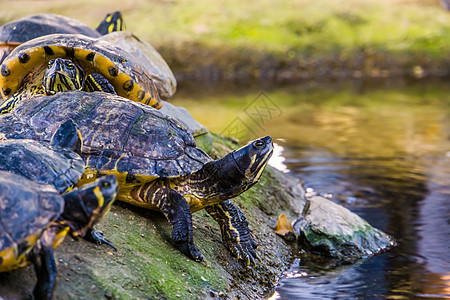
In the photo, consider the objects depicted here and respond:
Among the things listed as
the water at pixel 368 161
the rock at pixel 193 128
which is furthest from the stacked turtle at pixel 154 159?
the rock at pixel 193 128

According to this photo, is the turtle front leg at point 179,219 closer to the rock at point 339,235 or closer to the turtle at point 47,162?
the turtle at point 47,162

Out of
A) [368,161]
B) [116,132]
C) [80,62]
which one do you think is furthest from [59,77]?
[368,161]

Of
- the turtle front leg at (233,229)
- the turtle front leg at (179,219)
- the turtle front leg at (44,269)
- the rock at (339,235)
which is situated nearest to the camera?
the turtle front leg at (44,269)

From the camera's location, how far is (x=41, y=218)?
2.31 m

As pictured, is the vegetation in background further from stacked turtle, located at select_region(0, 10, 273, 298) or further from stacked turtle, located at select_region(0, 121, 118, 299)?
stacked turtle, located at select_region(0, 121, 118, 299)

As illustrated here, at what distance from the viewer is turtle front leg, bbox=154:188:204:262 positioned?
10.7 ft

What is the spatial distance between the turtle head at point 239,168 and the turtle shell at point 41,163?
847mm

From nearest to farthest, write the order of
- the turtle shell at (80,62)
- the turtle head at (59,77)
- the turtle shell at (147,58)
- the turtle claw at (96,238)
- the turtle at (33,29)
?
1. the turtle claw at (96,238)
2. the turtle head at (59,77)
3. the turtle shell at (80,62)
4. the turtle shell at (147,58)
5. the turtle at (33,29)

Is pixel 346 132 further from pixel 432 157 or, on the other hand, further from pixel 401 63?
pixel 401 63

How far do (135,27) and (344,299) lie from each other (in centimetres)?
1288

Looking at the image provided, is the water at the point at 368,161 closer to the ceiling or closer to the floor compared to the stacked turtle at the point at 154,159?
closer to the floor

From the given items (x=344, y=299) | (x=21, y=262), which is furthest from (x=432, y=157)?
(x=21, y=262)

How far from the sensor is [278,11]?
17.0 m

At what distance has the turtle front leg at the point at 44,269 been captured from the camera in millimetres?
2316
